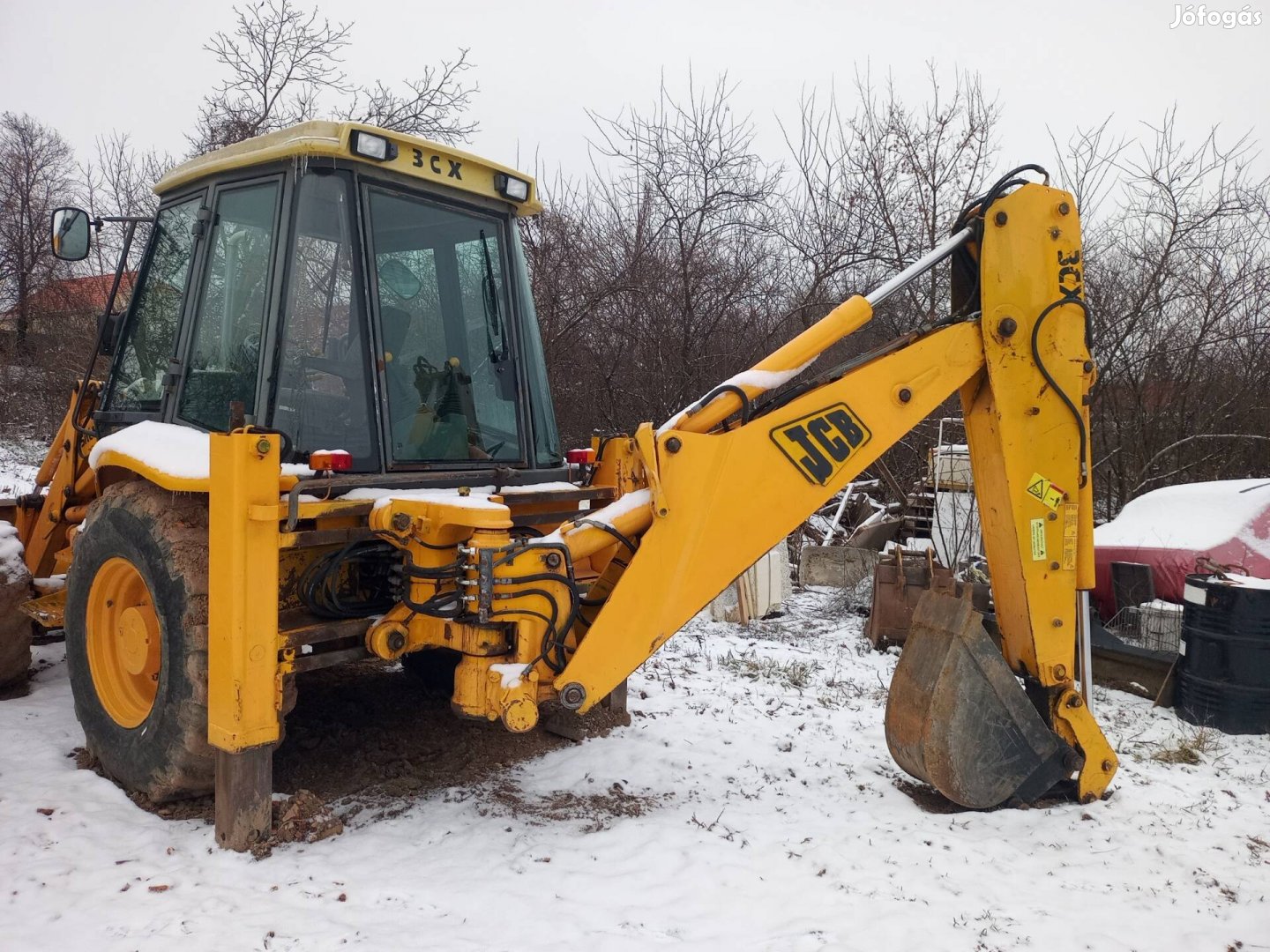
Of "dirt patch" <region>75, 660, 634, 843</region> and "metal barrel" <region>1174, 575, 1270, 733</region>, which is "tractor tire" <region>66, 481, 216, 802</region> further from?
"metal barrel" <region>1174, 575, 1270, 733</region>

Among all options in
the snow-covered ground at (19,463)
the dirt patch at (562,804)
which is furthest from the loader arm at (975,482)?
the snow-covered ground at (19,463)

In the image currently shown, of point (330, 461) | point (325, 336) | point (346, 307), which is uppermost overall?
point (346, 307)

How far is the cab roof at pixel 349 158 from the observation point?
3650 mm

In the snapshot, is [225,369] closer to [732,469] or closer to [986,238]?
[732,469]

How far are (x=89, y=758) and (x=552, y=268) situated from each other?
901 centimetres

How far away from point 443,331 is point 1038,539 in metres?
2.66

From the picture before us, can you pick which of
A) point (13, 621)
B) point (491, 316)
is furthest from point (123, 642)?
point (491, 316)

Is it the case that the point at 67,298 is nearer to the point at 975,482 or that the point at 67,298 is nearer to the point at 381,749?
the point at 381,749

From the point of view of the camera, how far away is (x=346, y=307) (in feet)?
12.3

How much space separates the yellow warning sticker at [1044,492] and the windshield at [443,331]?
7.28ft

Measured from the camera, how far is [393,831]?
3590 mm

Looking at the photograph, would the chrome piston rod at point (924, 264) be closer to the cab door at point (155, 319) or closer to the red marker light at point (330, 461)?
the red marker light at point (330, 461)

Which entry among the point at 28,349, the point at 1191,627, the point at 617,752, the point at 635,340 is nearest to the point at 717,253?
the point at 635,340

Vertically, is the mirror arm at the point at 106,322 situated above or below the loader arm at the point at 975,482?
above
